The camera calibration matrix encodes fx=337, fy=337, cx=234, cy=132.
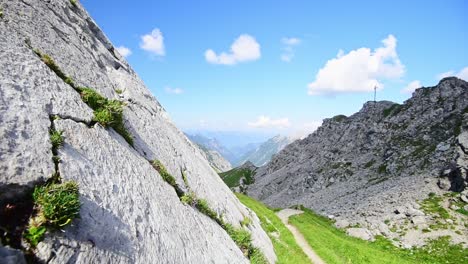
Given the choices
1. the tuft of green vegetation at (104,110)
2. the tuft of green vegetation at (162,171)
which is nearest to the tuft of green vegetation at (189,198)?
the tuft of green vegetation at (162,171)

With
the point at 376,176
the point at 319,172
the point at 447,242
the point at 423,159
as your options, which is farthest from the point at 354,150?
the point at 447,242

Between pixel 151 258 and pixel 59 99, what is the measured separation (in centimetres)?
575

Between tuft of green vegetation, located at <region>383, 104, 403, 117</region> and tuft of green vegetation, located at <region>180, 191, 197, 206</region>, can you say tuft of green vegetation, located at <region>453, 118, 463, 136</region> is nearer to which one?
tuft of green vegetation, located at <region>383, 104, 403, 117</region>

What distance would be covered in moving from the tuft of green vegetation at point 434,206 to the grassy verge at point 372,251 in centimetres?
908

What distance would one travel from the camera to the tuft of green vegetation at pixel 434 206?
6356cm

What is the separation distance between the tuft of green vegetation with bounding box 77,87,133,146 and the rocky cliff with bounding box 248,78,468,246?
60322mm

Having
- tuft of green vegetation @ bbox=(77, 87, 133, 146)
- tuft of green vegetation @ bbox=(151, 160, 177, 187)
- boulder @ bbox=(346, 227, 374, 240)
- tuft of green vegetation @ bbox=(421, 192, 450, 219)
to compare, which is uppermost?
tuft of green vegetation @ bbox=(77, 87, 133, 146)

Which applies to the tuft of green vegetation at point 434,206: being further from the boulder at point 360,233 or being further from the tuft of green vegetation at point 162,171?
the tuft of green vegetation at point 162,171

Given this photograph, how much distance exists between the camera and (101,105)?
12812 mm

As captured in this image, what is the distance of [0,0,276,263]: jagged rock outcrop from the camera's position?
768 centimetres

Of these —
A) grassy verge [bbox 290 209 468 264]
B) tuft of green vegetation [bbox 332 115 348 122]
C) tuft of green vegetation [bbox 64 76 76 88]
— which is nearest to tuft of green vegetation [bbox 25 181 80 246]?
tuft of green vegetation [bbox 64 76 76 88]

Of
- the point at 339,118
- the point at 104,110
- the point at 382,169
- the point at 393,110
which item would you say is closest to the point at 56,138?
the point at 104,110

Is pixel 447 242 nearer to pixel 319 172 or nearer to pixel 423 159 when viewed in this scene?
pixel 423 159

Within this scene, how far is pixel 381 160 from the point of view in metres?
114
